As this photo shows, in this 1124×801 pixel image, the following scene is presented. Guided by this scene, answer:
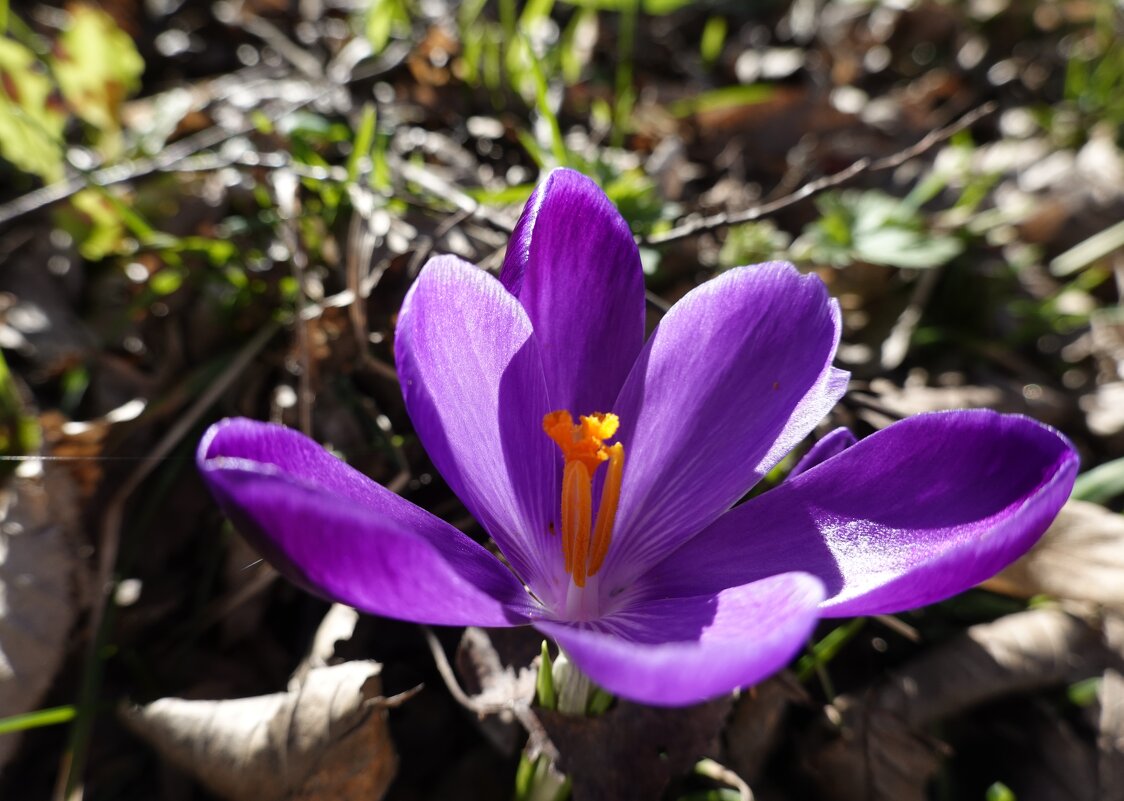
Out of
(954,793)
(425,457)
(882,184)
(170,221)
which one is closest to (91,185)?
(170,221)

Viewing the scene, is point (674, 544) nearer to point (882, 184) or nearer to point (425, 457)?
point (425, 457)

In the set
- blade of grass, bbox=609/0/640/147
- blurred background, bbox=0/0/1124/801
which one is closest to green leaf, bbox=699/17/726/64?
blurred background, bbox=0/0/1124/801

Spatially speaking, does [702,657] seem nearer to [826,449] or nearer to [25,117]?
[826,449]

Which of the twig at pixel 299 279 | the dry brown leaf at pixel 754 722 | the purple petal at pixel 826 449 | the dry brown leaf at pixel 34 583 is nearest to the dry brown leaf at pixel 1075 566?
the dry brown leaf at pixel 754 722

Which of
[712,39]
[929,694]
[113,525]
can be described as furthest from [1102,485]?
[712,39]

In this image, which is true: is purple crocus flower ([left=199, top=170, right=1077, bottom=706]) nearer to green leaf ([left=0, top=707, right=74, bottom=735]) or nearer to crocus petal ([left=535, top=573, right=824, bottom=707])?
crocus petal ([left=535, top=573, right=824, bottom=707])

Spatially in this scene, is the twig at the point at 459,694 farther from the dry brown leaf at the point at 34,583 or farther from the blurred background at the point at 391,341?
the dry brown leaf at the point at 34,583
